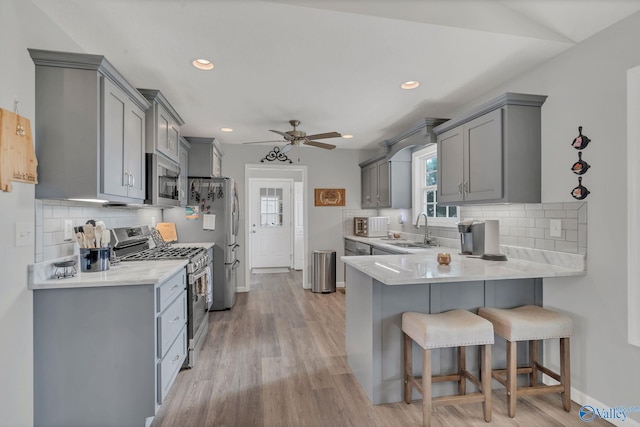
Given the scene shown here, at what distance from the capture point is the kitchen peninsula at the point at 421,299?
211cm

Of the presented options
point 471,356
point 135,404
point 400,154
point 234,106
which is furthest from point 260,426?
A: point 400,154

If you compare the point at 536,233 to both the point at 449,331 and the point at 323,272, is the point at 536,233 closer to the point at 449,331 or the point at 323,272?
the point at 449,331

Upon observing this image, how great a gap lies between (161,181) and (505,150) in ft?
9.34

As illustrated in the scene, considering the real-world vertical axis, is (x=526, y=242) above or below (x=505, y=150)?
below

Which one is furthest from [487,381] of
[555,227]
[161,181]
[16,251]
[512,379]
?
[161,181]

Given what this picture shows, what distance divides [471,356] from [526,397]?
436 mm

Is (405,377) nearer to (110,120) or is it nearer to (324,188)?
(110,120)

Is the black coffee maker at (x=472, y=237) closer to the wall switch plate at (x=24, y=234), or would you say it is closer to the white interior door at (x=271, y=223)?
the wall switch plate at (x=24, y=234)

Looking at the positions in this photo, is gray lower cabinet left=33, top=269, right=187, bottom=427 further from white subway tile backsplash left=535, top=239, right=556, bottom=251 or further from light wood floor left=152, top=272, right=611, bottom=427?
white subway tile backsplash left=535, top=239, right=556, bottom=251

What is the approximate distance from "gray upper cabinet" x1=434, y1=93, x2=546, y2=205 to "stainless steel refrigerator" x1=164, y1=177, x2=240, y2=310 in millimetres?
2855

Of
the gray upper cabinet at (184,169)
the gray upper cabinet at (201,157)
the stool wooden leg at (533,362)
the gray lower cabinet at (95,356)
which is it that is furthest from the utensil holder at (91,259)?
the stool wooden leg at (533,362)

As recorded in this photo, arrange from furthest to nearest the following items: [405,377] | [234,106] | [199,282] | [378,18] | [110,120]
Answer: [234,106] < [199,282] < [405,377] < [110,120] < [378,18]

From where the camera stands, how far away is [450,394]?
222cm

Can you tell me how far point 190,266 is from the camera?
2.67 metres
